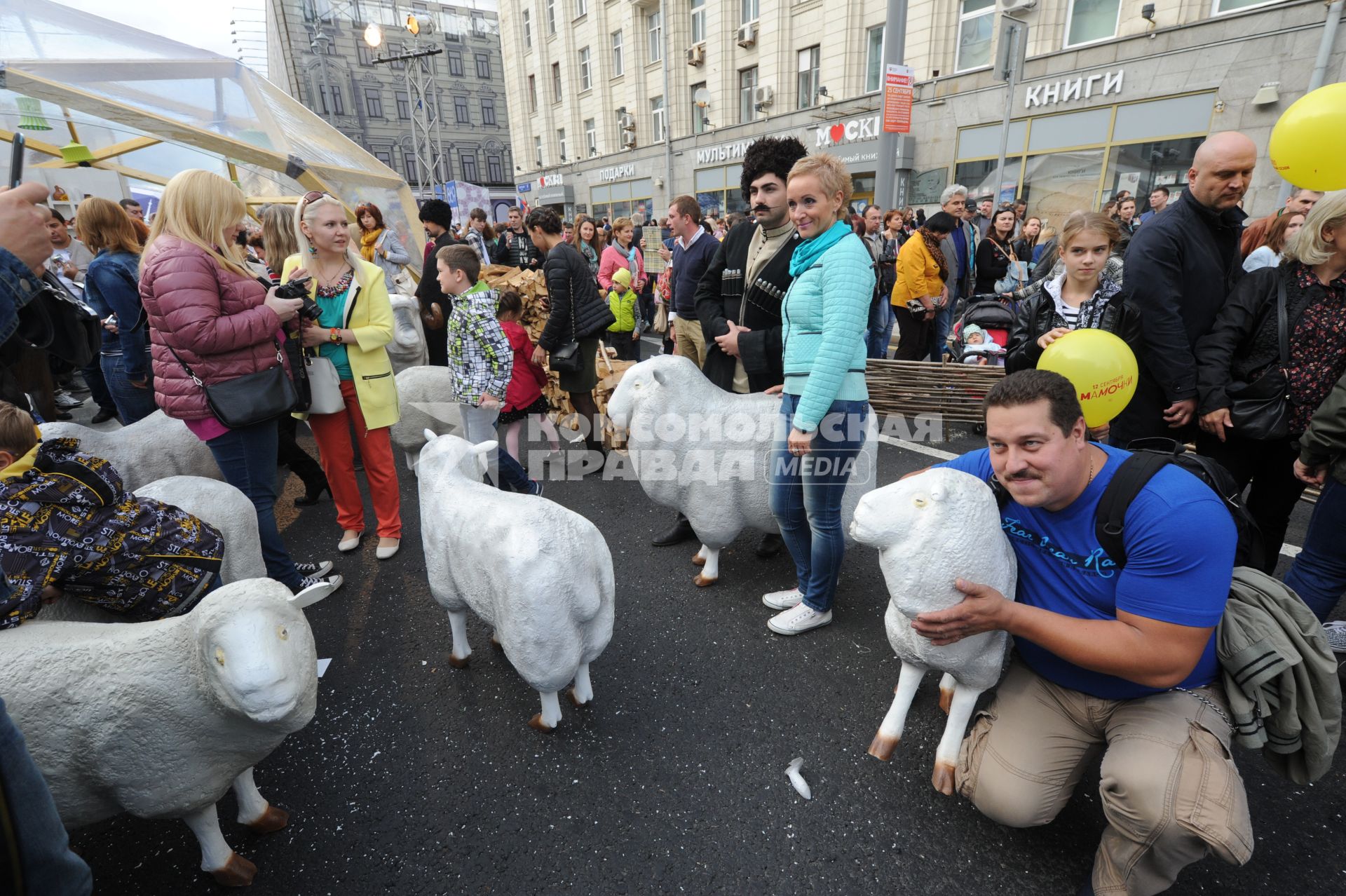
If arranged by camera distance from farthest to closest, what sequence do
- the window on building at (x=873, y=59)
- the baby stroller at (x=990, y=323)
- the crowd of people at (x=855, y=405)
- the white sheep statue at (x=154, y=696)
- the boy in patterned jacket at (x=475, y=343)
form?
the window on building at (x=873, y=59), the baby stroller at (x=990, y=323), the boy in patterned jacket at (x=475, y=343), the crowd of people at (x=855, y=405), the white sheep statue at (x=154, y=696)

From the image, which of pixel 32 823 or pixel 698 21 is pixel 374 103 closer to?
pixel 698 21

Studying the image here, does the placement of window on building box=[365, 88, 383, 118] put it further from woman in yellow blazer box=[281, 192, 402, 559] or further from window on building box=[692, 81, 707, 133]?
woman in yellow blazer box=[281, 192, 402, 559]

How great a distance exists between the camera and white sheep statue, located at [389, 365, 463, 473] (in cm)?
447

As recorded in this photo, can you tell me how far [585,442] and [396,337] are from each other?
1.74 meters

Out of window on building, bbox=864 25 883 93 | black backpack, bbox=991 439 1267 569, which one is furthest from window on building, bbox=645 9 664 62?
black backpack, bbox=991 439 1267 569

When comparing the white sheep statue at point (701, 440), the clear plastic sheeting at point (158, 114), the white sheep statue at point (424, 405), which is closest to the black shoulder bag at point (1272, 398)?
the white sheep statue at point (701, 440)

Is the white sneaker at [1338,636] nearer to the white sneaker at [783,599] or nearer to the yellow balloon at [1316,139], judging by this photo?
the yellow balloon at [1316,139]

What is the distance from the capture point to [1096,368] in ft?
7.44

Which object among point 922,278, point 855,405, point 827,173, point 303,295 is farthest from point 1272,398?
point 303,295

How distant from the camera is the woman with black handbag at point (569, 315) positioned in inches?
169

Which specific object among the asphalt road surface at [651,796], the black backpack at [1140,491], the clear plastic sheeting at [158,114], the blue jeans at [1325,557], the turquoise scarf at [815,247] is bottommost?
the asphalt road surface at [651,796]

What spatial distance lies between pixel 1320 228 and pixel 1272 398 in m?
0.65

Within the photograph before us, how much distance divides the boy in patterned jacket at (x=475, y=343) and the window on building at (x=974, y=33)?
49.7ft

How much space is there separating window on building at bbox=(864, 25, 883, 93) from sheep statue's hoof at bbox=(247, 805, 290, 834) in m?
19.1
